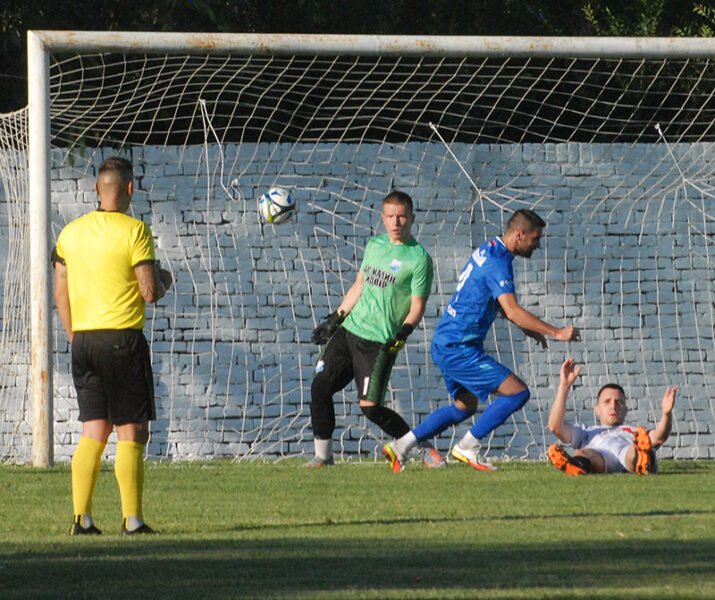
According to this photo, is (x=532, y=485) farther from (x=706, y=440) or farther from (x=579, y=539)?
(x=706, y=440)

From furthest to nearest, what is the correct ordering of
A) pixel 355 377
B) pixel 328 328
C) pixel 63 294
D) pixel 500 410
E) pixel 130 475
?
pixel 328 328 → pixel 355 377 → pixel 500 410 → pixel 63 294 → pixel 130 475

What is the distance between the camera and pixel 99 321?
5363 mm

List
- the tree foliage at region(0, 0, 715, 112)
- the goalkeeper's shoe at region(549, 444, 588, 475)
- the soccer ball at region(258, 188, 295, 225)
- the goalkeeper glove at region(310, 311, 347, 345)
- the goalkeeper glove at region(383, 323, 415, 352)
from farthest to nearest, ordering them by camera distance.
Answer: the tree foliage at region(0, 0, 715, 112) < the soccer ball at region(258, 188, 295, 225) < the goalkeeper glove at region(310, 311, 347, 345) < the goalkeeper glove at region(383, 323, 415, 352) < the goalkeeper's shoe at region(549, 444, 588, 475)

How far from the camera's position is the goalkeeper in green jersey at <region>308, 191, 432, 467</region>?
827 cm

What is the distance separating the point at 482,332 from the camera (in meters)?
8.16

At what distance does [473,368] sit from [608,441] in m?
1.02

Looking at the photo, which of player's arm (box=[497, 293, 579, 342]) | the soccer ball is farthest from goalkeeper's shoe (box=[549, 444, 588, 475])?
the soccer ball

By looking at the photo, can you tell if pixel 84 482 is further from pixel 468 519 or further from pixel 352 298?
pixel 352 298

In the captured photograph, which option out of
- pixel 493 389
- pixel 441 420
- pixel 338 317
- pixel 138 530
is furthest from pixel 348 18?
pixel 138 530

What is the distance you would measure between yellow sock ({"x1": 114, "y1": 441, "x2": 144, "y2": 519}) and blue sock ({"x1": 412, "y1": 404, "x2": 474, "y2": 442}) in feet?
10.8

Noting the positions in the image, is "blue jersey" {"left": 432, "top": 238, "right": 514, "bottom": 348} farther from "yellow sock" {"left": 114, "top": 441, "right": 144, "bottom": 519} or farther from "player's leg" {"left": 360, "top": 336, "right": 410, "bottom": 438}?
"yellow sock" {"left": 114, "top": 441, "right": 144, "bottom": 519}

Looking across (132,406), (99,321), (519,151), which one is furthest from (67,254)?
(519,151)

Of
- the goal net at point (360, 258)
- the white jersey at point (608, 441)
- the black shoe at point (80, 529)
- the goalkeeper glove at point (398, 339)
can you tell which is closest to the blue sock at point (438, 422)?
the goalkeeper glove at point (398, 339)

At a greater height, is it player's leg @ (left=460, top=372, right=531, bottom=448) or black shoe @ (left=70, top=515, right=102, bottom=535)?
player's leg @ (left=460, top=372, right=531, bottom=448)
